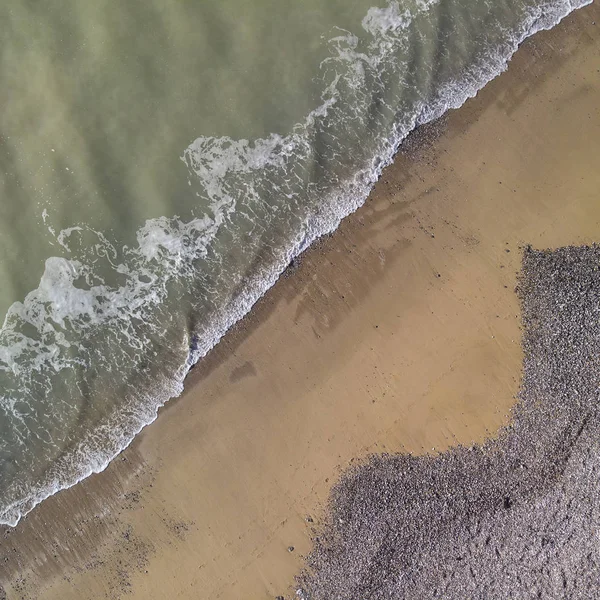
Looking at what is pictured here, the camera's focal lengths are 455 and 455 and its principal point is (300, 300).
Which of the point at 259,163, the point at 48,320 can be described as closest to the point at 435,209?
the point at 259,163

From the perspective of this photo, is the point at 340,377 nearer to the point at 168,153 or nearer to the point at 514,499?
the point at 514,499

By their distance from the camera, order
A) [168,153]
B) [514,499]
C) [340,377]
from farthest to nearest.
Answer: [168,153] < [340,377] < [514,499]

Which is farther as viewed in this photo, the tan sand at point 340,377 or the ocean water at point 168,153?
the ocean water at point 168,153

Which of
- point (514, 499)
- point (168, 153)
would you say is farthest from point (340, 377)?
point (168, 153)

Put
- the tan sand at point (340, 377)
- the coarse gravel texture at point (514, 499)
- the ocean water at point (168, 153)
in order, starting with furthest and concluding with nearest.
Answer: the ocean water at point (168, 153), the tan sand at point (340, 377), the coarse gravel texture at point (514, 499)

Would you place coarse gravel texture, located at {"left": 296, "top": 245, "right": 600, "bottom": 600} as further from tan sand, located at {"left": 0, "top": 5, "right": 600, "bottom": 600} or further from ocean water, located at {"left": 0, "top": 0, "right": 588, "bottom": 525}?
ocean water, located at {"left": 0, "top": 0, "right": 588, "bottom": 525}

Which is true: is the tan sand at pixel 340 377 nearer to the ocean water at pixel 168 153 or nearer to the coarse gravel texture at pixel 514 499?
the coarse gravel texture at pixel 514 499

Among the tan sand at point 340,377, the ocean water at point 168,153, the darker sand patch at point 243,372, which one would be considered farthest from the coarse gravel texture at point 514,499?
the ocean water at point 168,153
